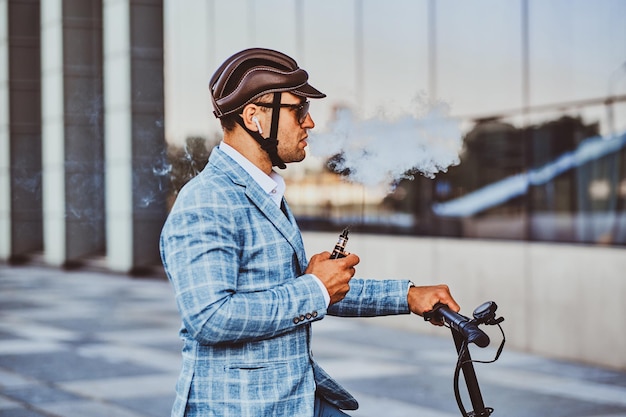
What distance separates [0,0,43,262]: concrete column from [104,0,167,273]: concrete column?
3125 mm

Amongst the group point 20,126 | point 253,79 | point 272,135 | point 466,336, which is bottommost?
point 466,336

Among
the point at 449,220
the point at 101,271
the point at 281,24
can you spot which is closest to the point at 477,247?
the point at 449,220

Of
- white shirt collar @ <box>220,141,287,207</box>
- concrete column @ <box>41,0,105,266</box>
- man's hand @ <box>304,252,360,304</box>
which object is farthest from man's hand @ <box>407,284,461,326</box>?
concrete column @ <box>41,0,105,266</box>

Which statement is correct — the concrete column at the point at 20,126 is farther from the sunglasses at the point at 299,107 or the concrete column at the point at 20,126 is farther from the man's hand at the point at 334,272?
the man's hand at the point at 334,272

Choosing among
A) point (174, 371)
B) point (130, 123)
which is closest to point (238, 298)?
point (174, 371)

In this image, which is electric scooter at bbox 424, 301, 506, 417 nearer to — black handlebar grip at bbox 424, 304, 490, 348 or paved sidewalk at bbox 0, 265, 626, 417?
black handlebar grip at bbox 424, 304, 490, 348

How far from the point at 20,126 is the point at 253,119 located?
19.0 meters

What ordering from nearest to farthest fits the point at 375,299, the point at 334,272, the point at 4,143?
the point at 334,272
the point at 375,299
the point at 4,143

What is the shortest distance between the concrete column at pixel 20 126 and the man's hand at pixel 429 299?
696 inches

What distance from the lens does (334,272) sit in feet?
8.38

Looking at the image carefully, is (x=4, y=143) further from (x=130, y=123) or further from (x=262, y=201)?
(x=262, y=201)

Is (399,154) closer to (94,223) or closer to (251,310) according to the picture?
(251,310)

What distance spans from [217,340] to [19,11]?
64.3ft

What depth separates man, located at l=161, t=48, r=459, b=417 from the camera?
8.01 feet
